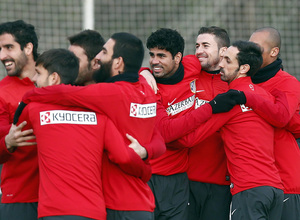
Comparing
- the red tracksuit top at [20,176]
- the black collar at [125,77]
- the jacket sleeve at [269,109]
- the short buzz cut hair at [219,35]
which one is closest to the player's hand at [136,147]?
the black collar at [125,77]

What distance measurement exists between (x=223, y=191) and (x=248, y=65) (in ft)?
4.29

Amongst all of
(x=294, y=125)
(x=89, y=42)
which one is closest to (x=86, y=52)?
(x=89, y=42)

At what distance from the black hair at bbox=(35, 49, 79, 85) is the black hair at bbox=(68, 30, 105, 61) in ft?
2.73

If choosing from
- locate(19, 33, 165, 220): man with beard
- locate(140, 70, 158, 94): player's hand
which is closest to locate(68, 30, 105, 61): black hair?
locate(140, 70, 158, 94): player's hand

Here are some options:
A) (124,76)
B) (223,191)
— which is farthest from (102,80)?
(223,191)

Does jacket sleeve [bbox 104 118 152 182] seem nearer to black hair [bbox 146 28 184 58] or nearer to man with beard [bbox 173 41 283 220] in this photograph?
man with beard [bbox 173 41 283 220]

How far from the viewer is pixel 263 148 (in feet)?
16.0

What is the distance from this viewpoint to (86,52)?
5.15 meters

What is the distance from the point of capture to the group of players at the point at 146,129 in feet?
12.9

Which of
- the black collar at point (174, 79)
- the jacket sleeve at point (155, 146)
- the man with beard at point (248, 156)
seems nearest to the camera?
the jacket sleeve at point (155, 146)

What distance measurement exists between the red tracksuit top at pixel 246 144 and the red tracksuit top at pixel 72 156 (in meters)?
1.14

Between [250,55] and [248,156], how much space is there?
0.95 metres

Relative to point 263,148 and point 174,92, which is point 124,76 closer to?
point 174,92

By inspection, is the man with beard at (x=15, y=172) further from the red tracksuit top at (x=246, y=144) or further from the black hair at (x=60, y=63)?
the red tracksuit top at (x=246, y=144)
